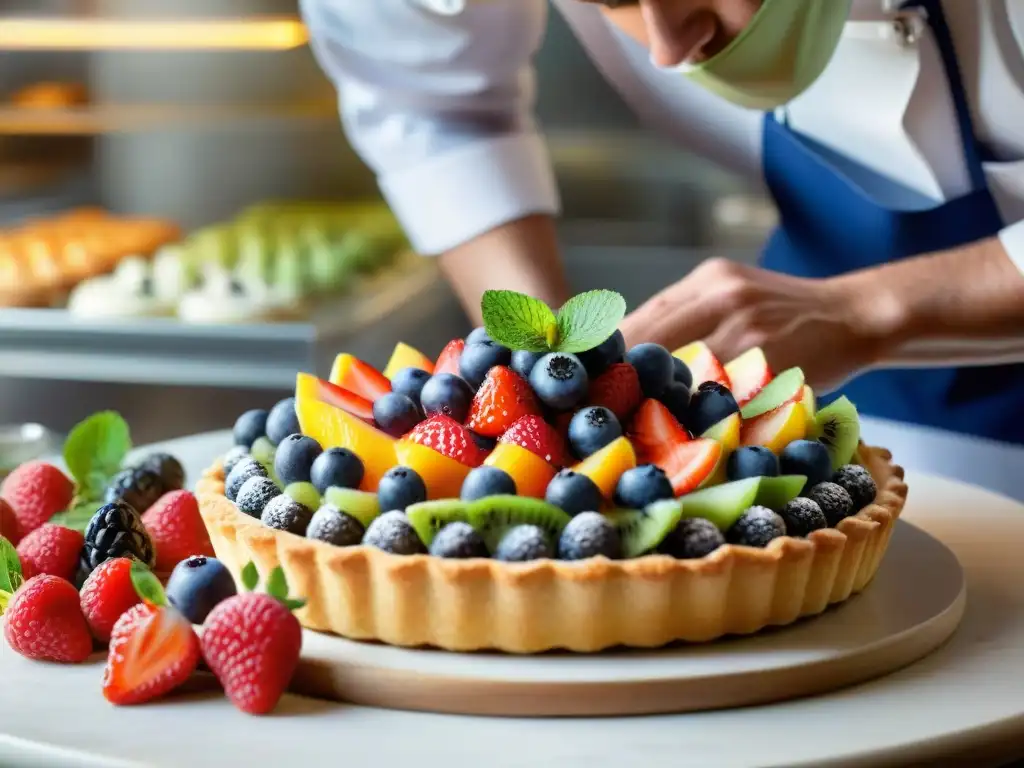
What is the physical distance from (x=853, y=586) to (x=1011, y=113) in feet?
3.41

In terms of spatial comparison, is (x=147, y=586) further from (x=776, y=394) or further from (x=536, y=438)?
(x=776, y=394)

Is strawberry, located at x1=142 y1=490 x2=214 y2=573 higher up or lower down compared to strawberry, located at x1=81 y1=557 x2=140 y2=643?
lower down

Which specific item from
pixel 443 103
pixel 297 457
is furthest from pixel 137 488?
pixel 443 103

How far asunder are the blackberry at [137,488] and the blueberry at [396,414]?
35cm

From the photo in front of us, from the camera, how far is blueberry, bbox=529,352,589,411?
→ 1365 millimetres

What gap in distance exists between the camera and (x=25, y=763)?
42.5 inches

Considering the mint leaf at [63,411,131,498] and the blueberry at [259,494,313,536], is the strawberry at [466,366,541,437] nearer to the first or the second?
the blueberry at [259,494,313,536]

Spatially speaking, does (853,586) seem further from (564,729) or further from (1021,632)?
(564,729)

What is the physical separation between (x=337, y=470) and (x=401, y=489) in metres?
0.09

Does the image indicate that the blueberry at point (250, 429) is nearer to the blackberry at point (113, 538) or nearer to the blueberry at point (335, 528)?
the blackberry at point (113, 538)

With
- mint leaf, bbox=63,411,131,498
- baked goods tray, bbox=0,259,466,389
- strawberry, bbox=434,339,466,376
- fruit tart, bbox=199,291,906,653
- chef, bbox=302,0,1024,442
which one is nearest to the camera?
fruit tart, bbox=199,291,906,653

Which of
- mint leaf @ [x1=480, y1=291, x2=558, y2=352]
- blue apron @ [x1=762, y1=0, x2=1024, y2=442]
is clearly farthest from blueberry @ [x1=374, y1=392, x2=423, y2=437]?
blue apron @ [x1=762, y1=0, x2=1024, y2=442]

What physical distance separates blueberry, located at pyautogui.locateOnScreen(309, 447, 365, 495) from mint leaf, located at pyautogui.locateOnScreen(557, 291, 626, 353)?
0.25 metres

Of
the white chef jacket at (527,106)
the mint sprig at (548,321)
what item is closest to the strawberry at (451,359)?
the mint sprig at (548,321)
